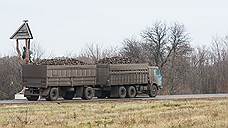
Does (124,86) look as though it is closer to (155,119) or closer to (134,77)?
(134,77)

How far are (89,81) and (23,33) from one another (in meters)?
6.54

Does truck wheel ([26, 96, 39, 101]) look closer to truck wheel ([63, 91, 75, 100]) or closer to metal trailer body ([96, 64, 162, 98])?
truck wheel ([63, 91, 75, 100])

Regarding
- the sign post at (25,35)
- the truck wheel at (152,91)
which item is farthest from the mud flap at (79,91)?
the truck wheel at (152,91)

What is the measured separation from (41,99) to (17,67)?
73.1 feet

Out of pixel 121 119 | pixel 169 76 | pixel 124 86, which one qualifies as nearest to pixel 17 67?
pixel 169 76

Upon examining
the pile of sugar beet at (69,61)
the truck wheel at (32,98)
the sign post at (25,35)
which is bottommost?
the truck wheel at (32,98)

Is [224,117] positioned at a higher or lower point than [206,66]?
lower

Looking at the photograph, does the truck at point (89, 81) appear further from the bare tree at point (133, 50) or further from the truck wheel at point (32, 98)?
the bare tree at point (133, 50)

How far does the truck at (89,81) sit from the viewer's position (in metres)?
34.6

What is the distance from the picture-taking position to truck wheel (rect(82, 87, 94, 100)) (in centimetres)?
3634

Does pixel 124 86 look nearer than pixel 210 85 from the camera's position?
Yes

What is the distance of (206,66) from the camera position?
232ft

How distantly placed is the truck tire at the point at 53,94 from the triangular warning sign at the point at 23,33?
624 centimetres

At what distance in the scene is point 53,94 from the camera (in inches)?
1373
